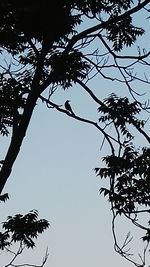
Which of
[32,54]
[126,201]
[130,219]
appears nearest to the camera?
[130,219]

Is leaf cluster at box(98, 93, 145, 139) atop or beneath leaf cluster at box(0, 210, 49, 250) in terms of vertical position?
atop

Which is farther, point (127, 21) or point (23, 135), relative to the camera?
point (127, 21)

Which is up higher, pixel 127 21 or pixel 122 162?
pixel 127 21

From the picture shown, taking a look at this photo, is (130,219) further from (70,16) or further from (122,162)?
(70,16)

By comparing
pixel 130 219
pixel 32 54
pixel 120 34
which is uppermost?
pixel 120 34

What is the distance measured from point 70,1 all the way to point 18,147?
10.1 feet

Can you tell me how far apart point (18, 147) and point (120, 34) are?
416cm

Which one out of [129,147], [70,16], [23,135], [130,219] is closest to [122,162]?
[129,147]

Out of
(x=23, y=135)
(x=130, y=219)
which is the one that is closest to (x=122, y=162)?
(x=130, y=219)

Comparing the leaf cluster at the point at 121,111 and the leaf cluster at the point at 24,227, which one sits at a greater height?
the leaf cluster at the point at 121,111

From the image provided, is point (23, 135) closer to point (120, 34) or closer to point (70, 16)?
point (70, 16)

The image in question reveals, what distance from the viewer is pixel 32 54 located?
32.8ft

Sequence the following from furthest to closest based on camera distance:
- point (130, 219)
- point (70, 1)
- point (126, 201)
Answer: point (70, 1) → point (126, 201) → point (130, 219)

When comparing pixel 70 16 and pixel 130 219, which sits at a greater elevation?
pixel 70 16
